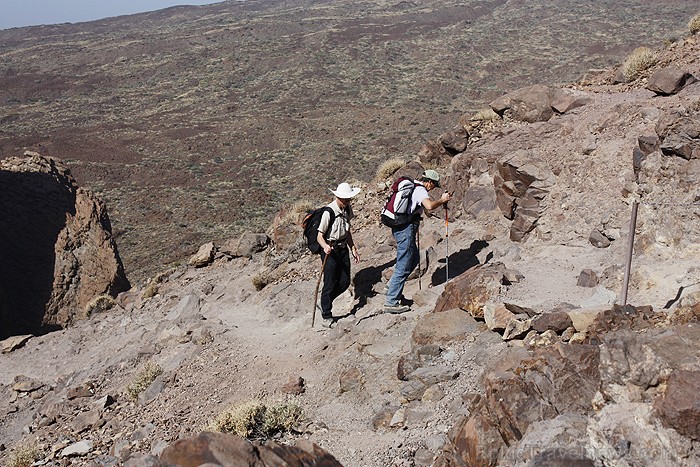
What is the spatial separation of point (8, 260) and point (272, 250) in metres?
8.87

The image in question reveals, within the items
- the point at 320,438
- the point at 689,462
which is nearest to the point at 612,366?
the point at 689,462

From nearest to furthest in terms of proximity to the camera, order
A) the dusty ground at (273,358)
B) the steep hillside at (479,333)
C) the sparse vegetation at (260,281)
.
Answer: the steep hillside at (479,333), the dusty ground at (273,358), the sparse vegetation at (260,281)

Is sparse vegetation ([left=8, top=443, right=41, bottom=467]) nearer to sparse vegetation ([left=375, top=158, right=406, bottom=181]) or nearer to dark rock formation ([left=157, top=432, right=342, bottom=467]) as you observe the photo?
dark rock formation ([left=157, top=432, right=342, bottom=467])

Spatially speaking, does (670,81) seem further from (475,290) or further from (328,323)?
(328,323)

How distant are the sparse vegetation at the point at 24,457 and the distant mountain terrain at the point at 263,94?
15.3 meters

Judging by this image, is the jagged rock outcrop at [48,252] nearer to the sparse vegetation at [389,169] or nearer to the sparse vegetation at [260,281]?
the sparse vegetation at [260,281]

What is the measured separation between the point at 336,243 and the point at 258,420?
2710 millimetres

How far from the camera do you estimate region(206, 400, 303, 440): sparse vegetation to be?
222 inches

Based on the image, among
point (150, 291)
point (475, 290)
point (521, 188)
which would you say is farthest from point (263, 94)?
point (475, 290)

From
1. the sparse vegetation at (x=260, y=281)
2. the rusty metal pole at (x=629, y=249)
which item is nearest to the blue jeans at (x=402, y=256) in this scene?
the rusty metal pole at (x=629, y=249)

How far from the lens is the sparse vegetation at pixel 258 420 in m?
5.63

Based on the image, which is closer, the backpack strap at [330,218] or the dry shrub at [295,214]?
the backpack strap at [330,218]

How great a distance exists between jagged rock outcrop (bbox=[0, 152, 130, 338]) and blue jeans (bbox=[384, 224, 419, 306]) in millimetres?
11673

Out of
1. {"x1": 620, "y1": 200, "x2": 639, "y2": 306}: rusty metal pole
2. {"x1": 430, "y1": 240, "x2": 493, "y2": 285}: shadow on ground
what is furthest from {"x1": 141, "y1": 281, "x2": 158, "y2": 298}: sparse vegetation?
{"x1": 620, "y1": 200, "x2": 639, "y2": 306}: rusty metal pole
